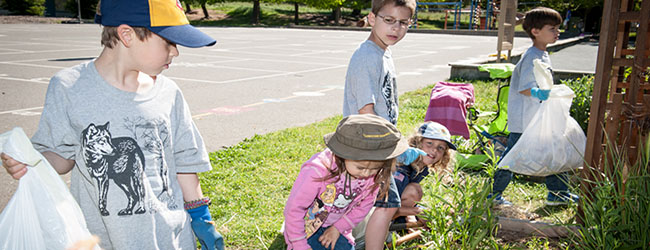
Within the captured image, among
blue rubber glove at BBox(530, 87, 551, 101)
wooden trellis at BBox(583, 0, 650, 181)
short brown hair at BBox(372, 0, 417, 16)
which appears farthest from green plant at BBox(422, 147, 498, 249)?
blue rubber glove at BBox(530, 87, 551, 101)

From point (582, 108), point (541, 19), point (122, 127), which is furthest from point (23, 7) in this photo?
point (122, 127)

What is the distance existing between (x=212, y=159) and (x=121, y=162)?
3.24 m

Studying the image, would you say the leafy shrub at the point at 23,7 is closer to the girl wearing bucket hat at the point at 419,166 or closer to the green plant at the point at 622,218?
the girl wearing bucket hat at the point at 419,166

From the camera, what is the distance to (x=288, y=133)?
6.17 metres

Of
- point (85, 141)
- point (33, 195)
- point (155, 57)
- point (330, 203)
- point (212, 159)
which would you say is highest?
point (155, 57)

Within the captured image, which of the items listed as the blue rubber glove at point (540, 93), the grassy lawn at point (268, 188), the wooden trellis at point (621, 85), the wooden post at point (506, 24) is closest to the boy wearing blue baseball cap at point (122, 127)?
the grassy lawn at point (268, 188)

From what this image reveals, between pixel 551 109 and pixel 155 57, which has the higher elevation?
pixel 155 57

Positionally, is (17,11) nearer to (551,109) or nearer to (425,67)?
(425,67)

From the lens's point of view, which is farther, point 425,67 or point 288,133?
point 425,67

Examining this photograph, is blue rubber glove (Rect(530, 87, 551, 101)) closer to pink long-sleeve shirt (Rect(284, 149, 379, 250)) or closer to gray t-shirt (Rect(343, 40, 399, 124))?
gray t-shirt (Rect(343, 40, 399, 124))

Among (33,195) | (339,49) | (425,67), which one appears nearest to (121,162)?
(33,195)

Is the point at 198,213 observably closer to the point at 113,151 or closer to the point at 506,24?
the point at 113,151

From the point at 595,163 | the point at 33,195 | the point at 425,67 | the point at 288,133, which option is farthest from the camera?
the point at 425,67

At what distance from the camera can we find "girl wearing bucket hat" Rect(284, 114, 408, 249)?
8.07 feet
